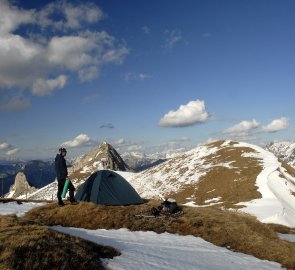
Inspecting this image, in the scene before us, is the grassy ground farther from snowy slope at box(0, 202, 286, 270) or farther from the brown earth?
the brown earth

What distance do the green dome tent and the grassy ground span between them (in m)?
2.85

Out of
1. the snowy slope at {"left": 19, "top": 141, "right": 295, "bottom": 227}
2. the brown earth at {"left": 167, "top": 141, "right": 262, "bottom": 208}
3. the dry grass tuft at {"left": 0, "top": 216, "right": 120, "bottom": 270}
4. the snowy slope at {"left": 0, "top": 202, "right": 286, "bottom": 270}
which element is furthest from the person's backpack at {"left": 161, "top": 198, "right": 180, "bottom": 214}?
the brown earth at {"left": 167, "top": 141, "right": 262, "bottom": 208}

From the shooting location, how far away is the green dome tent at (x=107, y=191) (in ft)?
92.8

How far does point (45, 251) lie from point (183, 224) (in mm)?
12600

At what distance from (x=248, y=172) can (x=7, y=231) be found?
76.1 metres

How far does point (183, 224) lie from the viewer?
77.8 feet

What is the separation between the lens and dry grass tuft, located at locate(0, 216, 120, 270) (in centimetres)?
1162

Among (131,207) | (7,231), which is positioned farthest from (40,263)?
(131,207)

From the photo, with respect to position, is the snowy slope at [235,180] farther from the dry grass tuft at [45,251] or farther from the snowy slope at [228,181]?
the dry grass tuft at [45,251]

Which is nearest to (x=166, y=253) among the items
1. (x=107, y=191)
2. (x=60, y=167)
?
(x=60, y=167)

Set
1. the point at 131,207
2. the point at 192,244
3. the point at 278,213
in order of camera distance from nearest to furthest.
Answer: the point at 192,244
the point at 131,207
the point at 278,213

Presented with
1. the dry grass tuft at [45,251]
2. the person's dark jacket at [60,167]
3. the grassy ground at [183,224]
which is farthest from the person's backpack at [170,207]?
the dry grass tuft at [45,251]

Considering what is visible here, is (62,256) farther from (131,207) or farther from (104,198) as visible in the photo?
(104,198)

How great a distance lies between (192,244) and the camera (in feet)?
66.8
